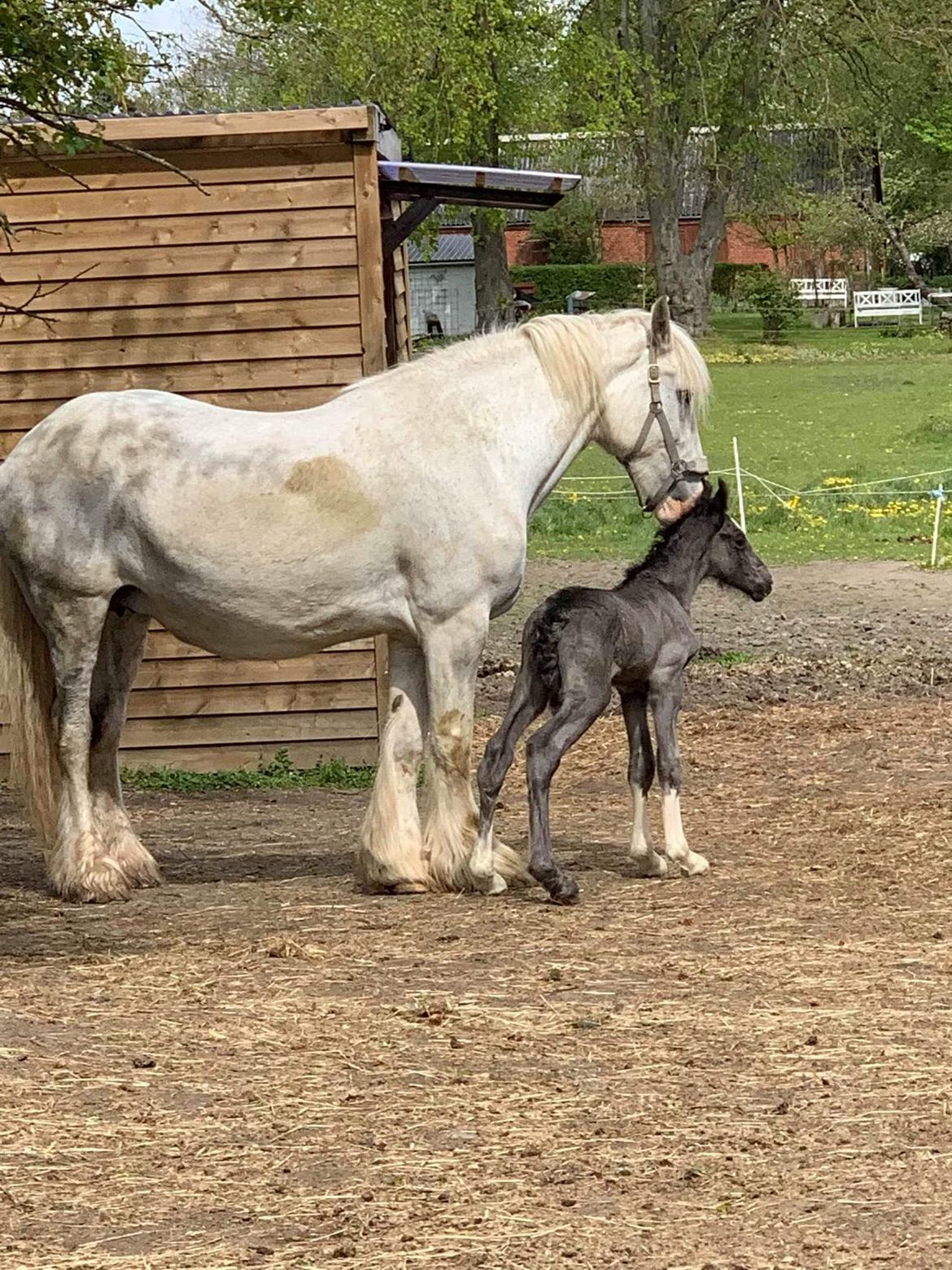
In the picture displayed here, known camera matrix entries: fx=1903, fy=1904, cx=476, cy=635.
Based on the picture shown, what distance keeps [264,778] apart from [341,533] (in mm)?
3109

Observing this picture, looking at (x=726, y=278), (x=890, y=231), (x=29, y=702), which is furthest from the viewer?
(x=726, y=278)

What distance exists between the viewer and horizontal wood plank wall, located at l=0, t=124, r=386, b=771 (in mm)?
9859

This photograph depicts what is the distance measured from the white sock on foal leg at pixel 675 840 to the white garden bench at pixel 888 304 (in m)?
44.0

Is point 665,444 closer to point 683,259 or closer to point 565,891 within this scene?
point 565,891

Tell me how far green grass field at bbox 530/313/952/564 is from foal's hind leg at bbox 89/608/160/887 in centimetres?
974

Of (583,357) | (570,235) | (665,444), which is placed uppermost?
(570,235)

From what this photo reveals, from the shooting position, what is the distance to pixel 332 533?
712 centimetres

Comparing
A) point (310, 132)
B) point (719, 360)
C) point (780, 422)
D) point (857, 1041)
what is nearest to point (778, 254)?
point (719, 360)

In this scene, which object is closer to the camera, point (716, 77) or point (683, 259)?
point (716, 77)

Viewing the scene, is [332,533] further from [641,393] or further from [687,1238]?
[687,1238]

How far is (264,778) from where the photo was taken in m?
9.96

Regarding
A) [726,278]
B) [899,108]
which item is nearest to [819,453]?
[899,108]

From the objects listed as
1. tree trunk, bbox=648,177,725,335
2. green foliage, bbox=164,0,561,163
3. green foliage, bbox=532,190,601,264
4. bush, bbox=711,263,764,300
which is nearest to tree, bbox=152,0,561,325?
green foliage, bbox=164,0,561,163

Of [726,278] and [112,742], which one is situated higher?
[726,278]
